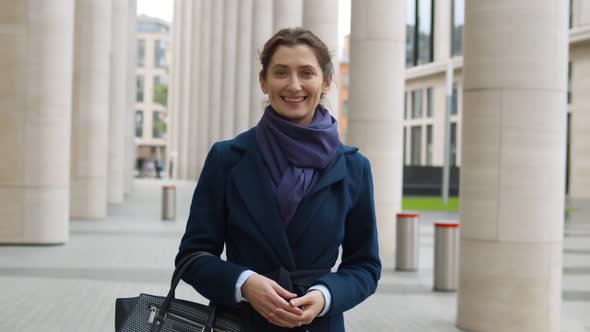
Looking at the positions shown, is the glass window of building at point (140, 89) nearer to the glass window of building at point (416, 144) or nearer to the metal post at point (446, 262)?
the glass window of building at point (416, 144)

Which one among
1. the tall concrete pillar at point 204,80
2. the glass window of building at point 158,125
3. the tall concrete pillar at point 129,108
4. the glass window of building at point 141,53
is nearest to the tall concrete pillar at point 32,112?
the tall concrete pillar at point 129,108

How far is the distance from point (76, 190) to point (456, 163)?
3718 centimetres

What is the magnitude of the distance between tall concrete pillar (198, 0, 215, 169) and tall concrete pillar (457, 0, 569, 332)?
46.1 m

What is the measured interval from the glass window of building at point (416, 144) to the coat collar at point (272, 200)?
57366mm

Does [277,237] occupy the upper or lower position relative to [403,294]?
upper

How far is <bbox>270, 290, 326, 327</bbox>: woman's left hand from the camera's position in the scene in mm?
2584

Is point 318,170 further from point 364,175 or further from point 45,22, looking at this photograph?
point 45,22

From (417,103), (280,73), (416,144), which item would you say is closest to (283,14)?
(280,73)

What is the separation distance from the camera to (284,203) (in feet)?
9.08

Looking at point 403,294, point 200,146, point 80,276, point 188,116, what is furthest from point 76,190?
point 188,116

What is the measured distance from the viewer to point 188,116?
63.0m

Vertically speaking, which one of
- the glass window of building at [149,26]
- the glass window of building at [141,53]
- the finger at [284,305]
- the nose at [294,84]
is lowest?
the finger at [284,305]

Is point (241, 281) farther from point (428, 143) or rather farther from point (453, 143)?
point (428, 143)

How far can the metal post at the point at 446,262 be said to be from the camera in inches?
466
